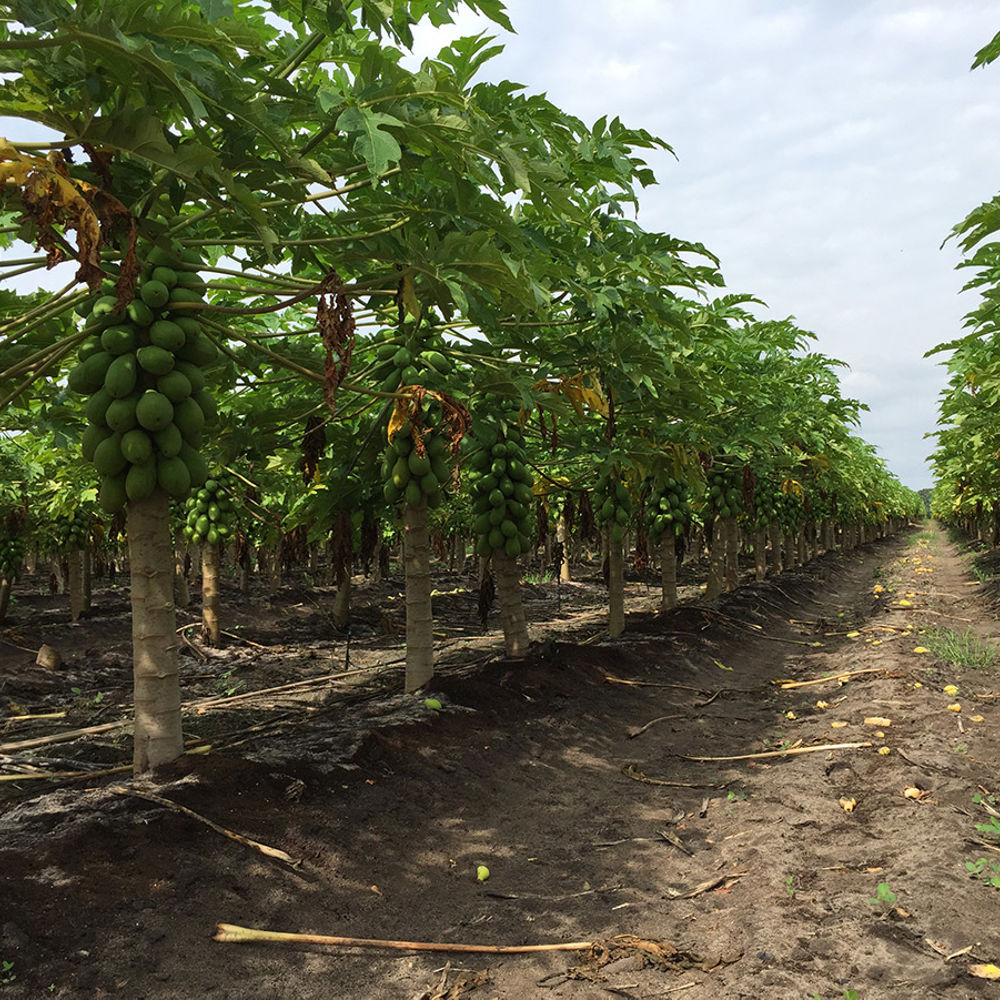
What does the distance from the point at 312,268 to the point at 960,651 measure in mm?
8271

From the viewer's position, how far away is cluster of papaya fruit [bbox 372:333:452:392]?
575 cm

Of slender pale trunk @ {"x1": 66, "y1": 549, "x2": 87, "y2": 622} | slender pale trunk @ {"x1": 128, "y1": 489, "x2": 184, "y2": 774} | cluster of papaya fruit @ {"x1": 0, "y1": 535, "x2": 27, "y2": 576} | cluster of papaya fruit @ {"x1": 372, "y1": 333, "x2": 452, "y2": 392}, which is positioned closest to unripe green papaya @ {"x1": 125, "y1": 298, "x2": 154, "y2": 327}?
slender pale trunk @ {"x1": 128, "y1": 489, "x2": 184, "y2": 774}

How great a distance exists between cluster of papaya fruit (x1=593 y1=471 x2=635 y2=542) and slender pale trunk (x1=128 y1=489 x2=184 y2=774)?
20.3 feet

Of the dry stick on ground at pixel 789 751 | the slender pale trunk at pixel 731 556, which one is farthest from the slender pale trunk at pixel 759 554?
the dry stick on ground at pixel 789 751

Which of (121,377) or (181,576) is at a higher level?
(121,377)

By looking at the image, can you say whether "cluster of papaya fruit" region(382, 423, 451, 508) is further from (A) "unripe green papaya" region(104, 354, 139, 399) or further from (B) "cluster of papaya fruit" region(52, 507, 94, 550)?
(B) "cluster of papaya fruit" region(52, 507, 94, 550)

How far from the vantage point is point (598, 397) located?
5.71 m

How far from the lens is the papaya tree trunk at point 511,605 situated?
27.3 feet

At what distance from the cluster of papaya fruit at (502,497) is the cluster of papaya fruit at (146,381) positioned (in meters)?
4.09

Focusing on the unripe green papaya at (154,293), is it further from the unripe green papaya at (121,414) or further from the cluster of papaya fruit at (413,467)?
the cluster of papaya fruit at (413,467)

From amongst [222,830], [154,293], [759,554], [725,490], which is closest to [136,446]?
[154,293]

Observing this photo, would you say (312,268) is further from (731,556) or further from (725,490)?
(731,556)

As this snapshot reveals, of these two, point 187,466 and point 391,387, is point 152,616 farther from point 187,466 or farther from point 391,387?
point 391,387

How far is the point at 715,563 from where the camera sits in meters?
14.7
